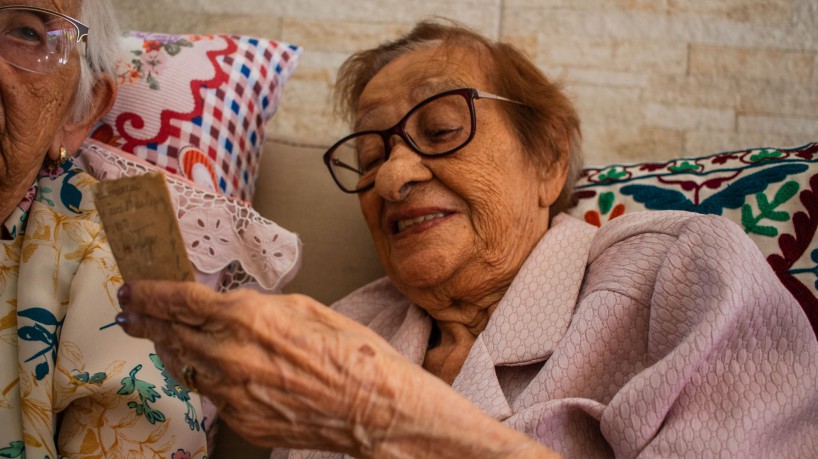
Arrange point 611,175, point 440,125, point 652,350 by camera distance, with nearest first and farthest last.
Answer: point 652,350, point 440,125, point 611,175

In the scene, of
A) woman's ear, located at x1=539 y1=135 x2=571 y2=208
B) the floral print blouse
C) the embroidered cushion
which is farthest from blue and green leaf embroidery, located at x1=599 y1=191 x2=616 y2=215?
the floral print blouse

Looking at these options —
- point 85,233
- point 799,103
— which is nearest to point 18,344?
point 85,233

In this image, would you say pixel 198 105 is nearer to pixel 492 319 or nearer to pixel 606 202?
pixel 492 319

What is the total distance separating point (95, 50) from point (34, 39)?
202 mm

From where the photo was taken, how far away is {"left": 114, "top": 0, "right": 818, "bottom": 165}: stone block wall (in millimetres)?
2291

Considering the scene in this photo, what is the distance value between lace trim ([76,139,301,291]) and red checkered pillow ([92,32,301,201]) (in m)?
0.09

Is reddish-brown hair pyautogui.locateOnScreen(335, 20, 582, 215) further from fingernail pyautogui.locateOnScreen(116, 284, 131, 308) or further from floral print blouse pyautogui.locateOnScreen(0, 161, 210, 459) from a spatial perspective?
fingernail pyautogui.locateOnScreen(116, 284, 131, 308)

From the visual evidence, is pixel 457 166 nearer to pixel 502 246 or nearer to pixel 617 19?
pixel 502 246

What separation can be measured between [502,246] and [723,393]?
59 cm

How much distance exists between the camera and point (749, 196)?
161 cm

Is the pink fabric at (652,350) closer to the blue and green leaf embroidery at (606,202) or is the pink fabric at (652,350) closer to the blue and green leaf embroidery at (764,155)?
the blue and green leaf embroidery at (606,202)

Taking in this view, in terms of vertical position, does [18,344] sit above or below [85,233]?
below

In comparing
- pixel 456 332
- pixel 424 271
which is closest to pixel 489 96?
pixel 424 271

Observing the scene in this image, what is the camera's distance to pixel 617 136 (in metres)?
2.40
